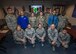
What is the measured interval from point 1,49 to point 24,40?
100 cm

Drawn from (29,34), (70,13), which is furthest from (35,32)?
(70,13)

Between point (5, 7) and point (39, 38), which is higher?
point (5, 7)

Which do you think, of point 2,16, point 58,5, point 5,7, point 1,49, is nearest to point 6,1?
point 5,7

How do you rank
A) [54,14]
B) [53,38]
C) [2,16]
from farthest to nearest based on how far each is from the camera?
[2,16] → [54,14] → [53,38]

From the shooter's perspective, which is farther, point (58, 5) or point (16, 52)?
point (58, 5)

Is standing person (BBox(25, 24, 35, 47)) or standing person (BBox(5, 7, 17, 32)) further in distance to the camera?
standing person (BBox(5, 7, 17, 32))

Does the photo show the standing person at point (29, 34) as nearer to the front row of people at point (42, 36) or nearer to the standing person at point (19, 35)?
the front row of people at point (42, 36)

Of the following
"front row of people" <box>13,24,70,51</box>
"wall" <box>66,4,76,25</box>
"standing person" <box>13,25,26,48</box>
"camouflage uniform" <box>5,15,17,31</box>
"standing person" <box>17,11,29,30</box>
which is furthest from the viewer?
"wall" <box>66,4,76,25</box>

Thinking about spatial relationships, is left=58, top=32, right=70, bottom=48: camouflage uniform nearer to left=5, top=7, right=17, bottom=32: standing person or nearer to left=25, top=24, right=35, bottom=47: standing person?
left=25, top=24, right=35, bottom=47: standing person

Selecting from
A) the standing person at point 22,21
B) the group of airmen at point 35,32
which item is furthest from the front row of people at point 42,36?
the standing person at point 22,21

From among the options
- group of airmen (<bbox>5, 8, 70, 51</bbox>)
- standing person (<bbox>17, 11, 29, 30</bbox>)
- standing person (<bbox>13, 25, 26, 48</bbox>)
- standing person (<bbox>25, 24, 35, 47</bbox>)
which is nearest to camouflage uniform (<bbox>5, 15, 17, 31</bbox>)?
group of airmen (<bbox>5, 8, 70, 51</bbox>)

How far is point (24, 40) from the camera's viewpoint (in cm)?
573

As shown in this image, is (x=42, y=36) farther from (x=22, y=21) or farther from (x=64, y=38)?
(x=22, y=21)

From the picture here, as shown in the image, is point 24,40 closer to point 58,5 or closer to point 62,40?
point 62,40
